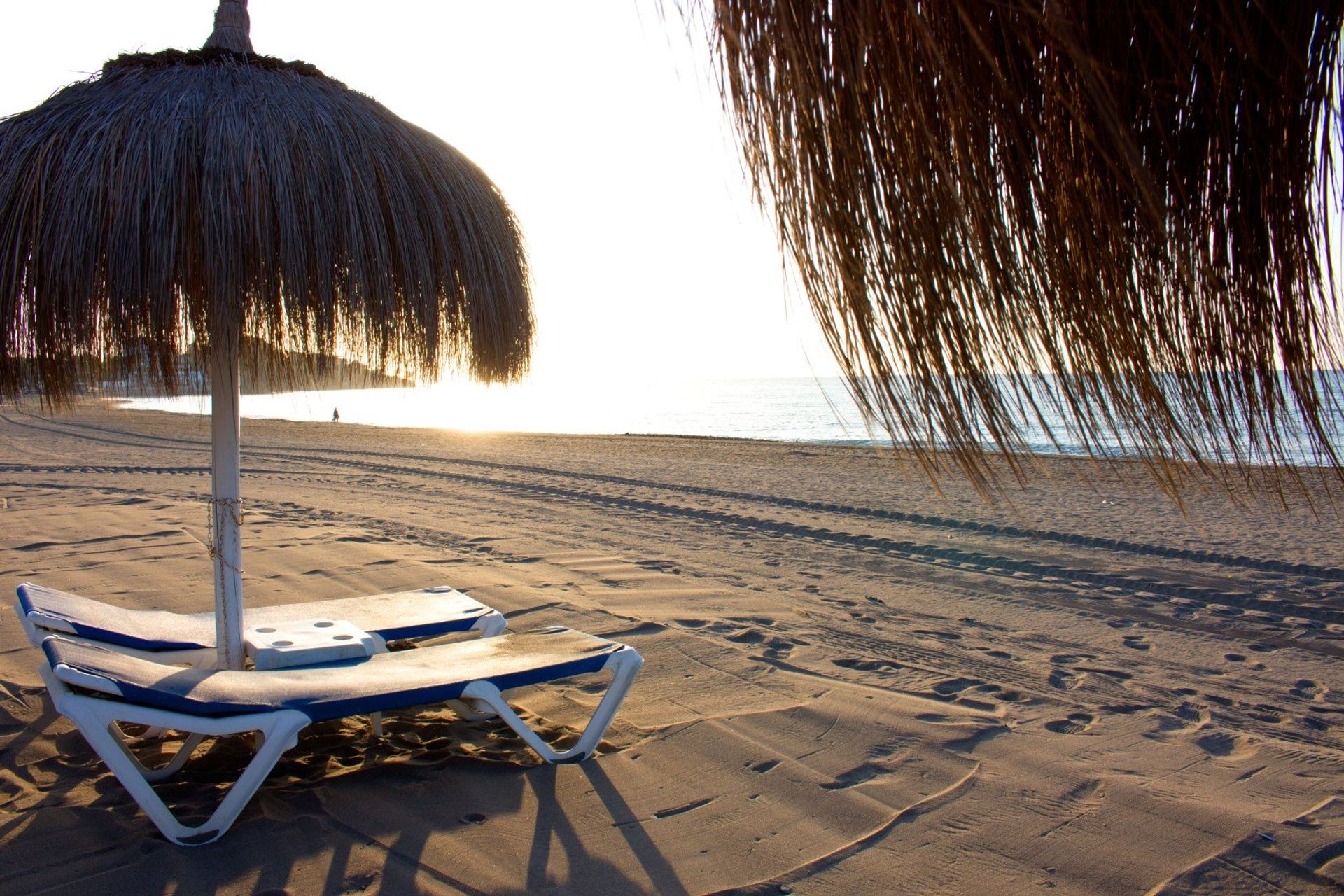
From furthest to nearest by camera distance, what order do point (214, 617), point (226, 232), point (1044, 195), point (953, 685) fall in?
point (953, 685) → point (214, 617) → point (226, 232) → point (1044, 195)

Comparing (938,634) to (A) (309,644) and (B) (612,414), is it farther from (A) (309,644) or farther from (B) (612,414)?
(B) (612,414)

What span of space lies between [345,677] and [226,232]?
140 cm

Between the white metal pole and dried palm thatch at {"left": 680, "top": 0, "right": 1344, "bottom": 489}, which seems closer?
dried palm thatch at {"left": 680, "top": 0, "right": 1344, "bottom": 489}

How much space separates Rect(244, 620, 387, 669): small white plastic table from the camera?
2.98 meters

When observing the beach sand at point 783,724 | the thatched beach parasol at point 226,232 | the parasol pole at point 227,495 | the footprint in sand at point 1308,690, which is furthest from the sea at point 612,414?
the thatched beach parasol at point 226,232

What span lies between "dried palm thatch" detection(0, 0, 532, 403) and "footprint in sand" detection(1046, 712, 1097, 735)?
2693 mm

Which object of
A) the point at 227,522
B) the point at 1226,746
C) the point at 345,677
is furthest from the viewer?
the point at 1226,746

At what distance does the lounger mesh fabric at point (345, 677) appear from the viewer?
240 cm

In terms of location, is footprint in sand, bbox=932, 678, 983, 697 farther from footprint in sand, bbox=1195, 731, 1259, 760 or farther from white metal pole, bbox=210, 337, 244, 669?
white metal pole, bbox=210, 337, 244, 669

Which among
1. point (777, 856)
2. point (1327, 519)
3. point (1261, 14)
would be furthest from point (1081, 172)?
point (1327, 519)

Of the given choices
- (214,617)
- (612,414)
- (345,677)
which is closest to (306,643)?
(345,677)

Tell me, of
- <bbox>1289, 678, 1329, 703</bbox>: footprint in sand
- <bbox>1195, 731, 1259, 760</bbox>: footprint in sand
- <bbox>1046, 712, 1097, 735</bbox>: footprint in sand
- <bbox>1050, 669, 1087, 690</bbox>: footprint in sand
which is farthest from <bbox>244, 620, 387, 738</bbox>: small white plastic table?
<bbox>1289, 678, 1329, 703</bbox>: footprint in sand

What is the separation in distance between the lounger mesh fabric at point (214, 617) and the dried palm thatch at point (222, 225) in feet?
2.85

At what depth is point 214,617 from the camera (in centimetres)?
359
